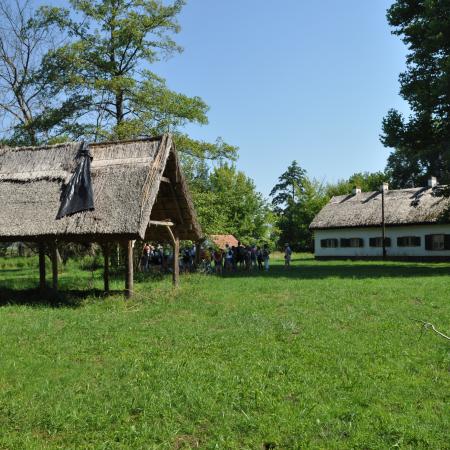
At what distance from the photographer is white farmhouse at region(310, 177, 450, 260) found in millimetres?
36688

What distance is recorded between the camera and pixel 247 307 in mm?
13336

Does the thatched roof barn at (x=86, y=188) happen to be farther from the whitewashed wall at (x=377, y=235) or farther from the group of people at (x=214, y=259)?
the whitewashed wall at (x=377, y=235)

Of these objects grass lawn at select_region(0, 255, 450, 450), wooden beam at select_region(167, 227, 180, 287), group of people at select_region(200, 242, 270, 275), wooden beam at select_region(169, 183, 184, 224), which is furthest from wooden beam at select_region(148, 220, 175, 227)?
group of people at select_region(200, 242, 270, 275)

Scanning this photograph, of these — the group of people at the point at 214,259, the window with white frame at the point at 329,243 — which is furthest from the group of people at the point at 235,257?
the window with white frame at the point at 329,243

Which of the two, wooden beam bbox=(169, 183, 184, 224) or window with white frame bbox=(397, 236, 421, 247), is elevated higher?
wooden beam bbox=(169, 183, 184, 224)

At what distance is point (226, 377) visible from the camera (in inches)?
296

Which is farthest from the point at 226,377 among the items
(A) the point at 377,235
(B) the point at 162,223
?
(A) the point at 377,235

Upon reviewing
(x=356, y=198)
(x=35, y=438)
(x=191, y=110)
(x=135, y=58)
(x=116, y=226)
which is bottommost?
(x=35, y=438)

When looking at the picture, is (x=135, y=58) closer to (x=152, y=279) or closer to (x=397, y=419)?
(x=152, y=279)

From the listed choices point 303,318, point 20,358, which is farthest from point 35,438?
point 303,318

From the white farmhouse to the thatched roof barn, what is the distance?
2474 cm

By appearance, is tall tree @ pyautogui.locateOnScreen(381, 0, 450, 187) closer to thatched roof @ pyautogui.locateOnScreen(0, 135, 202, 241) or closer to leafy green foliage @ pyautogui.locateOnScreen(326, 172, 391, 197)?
thatched roof @ pyautogui.locateOnScreen(0, 135, 202, 241)

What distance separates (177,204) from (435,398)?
12.5 m

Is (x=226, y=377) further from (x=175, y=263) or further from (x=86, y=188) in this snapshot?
(x=175, y=263)
